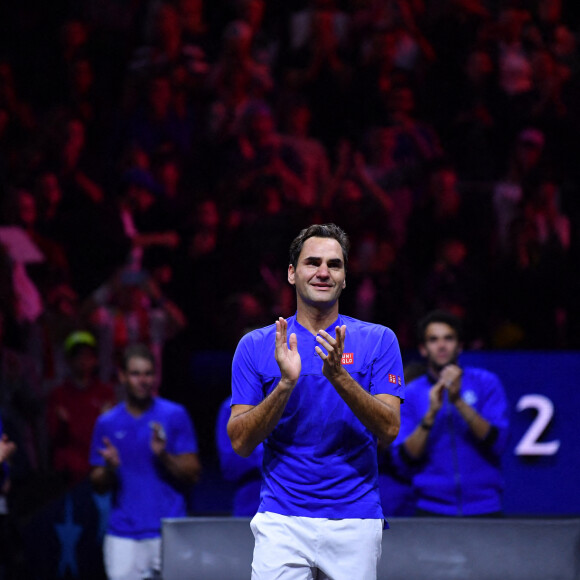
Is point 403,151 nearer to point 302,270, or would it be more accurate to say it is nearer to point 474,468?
point 474,468

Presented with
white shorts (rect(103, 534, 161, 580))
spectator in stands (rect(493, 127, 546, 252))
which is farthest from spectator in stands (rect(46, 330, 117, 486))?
spectator in stands (rect(493, 127, 546, 252))

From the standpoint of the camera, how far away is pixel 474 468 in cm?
555

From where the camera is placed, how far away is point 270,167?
9227 mm

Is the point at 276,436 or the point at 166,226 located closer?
the point at 276,436

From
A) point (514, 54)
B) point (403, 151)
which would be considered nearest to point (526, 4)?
point (514, 54)

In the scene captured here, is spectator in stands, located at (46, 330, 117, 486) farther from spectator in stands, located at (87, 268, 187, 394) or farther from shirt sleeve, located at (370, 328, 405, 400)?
shirt sleeve, located at (370, 328, 405, 400)

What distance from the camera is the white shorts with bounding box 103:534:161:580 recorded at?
6176mm

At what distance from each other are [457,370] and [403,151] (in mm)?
4220

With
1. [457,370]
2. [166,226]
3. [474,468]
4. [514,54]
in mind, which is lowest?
[474,468]

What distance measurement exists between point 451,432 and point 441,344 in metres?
0.48

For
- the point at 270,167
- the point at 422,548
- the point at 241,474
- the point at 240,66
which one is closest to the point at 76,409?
the point at 241,474

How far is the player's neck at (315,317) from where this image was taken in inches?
142

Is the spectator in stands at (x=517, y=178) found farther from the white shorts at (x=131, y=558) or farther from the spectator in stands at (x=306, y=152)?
the white shorts at (x=131, y=558)

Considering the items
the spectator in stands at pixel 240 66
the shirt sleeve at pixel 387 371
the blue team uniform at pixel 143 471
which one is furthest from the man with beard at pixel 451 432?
the spectator in stands at pixel 240 66
